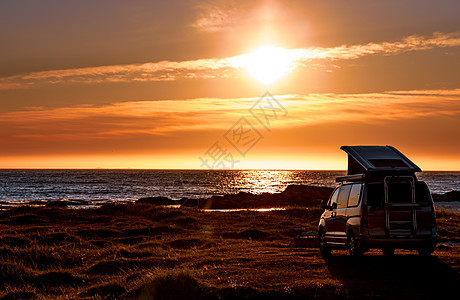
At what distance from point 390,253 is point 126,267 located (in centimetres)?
892

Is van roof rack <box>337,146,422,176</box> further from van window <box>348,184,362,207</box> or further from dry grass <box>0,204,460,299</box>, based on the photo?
dry grass <box>0,204,460,299</box>

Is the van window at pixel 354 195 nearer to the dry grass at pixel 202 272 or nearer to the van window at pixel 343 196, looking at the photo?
the van window at pixel 343 196

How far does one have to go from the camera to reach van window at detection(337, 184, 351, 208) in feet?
50.2

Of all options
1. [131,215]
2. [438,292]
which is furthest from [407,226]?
[131,215]

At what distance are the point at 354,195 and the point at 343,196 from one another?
Result: 1.06m

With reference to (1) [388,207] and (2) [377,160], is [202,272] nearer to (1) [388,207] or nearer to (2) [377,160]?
(1) [388,207]

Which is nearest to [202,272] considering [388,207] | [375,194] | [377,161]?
[375,194]

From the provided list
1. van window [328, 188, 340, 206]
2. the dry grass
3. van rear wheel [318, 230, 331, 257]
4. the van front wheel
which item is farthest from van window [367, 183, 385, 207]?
van rear wheel [318, 230, 331, 257]

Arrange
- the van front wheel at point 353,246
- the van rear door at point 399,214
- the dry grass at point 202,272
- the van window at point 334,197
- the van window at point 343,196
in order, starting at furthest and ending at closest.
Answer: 1. the van window at point 334,197
2. the van window at point 343,196
3. the van front wheel at point 353,246
4. the van rear door at point 399,214
5. the dry grass at point 202,272

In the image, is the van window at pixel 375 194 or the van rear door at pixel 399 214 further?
the van window at pixel 375 194

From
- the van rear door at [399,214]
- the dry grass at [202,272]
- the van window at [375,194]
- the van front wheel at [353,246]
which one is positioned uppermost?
the van window at [375,194]

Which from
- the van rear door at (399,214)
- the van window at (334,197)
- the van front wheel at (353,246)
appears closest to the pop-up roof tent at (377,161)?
the van rear door at (399,214)

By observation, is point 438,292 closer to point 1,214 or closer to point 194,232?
point 194,232

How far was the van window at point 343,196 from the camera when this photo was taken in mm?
15314
